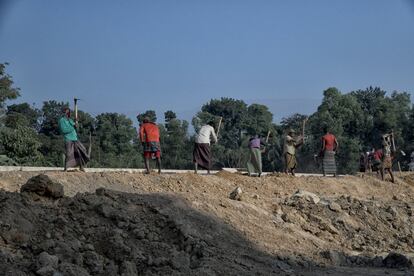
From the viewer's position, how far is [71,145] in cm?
1210

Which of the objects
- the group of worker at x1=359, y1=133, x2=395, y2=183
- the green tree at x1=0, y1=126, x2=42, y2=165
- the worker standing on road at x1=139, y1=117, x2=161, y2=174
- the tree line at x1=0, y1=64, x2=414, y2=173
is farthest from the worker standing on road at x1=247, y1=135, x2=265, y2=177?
the tree line at x1=0, y1=64, x2=414, y2=173

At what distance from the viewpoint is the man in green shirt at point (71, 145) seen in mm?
11961

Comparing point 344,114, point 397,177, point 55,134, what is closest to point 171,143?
point 55,134

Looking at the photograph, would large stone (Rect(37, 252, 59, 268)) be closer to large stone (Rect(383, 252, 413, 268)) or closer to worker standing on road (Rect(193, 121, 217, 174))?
large stone (Rect(383, 252, 413, 268))

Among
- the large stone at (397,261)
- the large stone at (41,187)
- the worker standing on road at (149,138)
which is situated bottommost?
the large stone at (397,261)

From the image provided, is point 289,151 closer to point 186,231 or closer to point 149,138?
point 149,138

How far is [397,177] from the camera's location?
20828mm

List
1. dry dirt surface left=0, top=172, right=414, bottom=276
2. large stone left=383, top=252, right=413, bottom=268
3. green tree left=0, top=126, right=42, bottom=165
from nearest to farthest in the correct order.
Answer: dry dirt surface left=0, top=172, right=414, bottom=276
large stone left=383, top=252, right=413, bottom=268
green tree left=0, top=126, right=42, bottom=165

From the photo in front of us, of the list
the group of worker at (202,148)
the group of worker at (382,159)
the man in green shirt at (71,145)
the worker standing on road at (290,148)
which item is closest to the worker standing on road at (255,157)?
the group of worker at (202,148)

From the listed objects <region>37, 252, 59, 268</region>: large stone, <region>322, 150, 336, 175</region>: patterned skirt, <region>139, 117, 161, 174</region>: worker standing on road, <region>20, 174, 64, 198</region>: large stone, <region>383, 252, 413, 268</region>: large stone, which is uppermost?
<region>139, 117, 161, 174</region>: worker standing on road

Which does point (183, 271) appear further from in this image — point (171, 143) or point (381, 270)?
point (171, 143)

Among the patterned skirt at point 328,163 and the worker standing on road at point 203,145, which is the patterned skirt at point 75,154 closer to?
the worker standing on road at point 203,145

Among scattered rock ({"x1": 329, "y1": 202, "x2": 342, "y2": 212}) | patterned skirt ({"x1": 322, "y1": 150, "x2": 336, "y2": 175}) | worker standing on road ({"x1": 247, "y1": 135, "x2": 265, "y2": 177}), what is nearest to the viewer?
scattered rock ({"x1": 329, "y1": 202, "x2": 342, "y2": 212})

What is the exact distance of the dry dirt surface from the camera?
631cm
